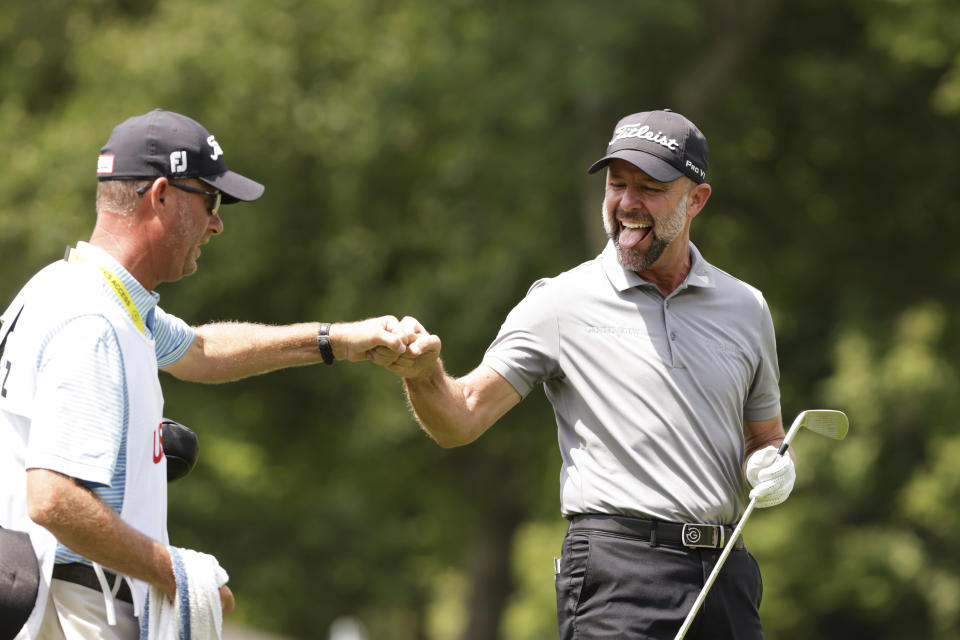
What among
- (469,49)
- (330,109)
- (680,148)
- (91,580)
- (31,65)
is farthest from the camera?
(31,65)

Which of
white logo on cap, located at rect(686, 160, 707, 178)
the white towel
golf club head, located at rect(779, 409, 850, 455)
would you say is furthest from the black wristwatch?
golf club head, located at rect(779, 409, 850, 455)

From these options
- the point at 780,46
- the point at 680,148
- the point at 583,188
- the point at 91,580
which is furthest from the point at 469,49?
the point at 91,580

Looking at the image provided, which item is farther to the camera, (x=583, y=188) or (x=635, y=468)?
(x=583, y=188)

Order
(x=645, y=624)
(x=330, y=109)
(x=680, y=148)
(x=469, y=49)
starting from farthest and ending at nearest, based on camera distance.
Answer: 1. (x=330, y=109)
2. (x=469, y=49)
3. (x=680, y=148)
4. (x=645, y=624)

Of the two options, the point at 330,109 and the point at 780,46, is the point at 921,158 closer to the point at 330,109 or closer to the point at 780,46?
the point at 780,46

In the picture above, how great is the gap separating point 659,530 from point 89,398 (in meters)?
1.80

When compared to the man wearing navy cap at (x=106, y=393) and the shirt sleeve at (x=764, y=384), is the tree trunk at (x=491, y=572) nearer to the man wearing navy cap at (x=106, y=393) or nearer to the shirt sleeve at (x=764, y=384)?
the shirt sleeve at (x=764, y=384)

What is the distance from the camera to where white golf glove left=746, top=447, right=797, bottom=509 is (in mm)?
4281

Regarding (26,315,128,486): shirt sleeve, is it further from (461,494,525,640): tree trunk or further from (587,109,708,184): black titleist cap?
(461,494,525,640): tree trunk

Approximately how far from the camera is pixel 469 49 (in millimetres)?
16750

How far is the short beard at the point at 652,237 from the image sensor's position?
4.51m

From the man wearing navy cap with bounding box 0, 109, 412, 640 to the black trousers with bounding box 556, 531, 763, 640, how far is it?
3.73 ft

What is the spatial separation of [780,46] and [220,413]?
8.76 metres

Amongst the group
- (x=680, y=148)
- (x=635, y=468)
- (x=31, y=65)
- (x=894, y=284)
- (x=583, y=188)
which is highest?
(x=31, y=65)
